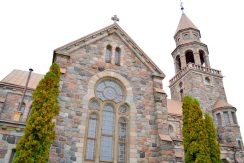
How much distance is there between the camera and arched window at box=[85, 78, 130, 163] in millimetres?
15109

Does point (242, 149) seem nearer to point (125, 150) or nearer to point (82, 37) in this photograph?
point (125, 150)

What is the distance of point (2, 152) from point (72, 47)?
8001 millimetres

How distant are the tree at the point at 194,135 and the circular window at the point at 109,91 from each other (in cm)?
466

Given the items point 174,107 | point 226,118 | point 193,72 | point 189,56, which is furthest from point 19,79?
point 189,56

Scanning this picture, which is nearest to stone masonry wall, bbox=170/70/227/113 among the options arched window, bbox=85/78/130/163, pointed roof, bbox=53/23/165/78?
pointed roof, bbox=53/23/165/78

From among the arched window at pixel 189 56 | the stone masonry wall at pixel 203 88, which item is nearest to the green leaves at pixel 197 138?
the stone masonry wall at pixel 203 88

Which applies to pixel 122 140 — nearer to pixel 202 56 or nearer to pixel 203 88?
pixel 203 88

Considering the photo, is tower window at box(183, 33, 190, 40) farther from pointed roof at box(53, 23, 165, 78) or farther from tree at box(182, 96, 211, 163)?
tree at box(182, 96, 211, 163)

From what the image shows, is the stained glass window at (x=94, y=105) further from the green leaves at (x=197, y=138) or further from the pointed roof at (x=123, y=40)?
the green leaves at (x=197, y=138)

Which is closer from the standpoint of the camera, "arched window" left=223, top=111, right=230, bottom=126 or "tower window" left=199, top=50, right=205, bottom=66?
"arched window" left=223, top=111, right=230, bottom=126

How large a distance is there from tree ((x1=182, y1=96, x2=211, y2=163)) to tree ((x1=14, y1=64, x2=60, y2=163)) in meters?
8.29

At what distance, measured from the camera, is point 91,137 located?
50.2 feet

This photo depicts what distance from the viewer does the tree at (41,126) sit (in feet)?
38.2

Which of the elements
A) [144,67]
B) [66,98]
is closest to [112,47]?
[144,67]
